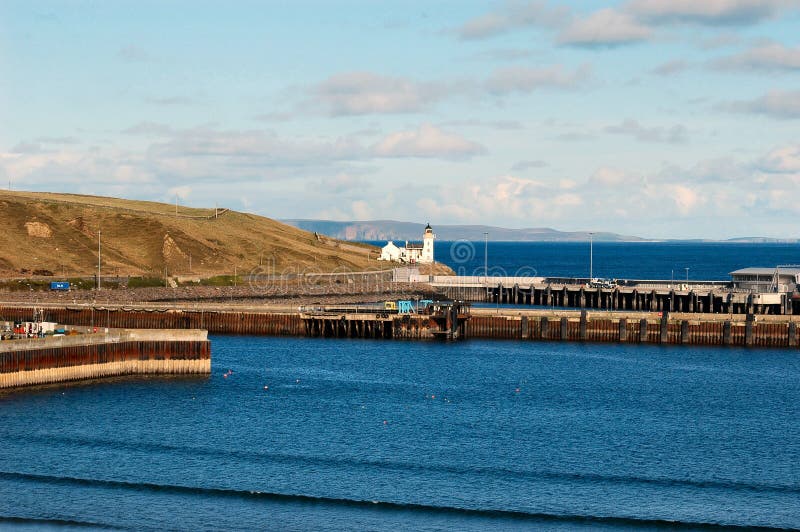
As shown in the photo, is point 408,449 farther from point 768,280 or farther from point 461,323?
point 768,280

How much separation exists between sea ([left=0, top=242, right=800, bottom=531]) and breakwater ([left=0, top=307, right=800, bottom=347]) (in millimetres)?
18321

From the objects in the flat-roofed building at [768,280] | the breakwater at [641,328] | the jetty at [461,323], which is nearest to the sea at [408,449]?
the breakwater at [641,328]

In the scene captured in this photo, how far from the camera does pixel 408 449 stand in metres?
75.2

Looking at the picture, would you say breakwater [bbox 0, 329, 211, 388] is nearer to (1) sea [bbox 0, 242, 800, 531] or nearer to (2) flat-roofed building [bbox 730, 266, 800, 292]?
(1) sea [bbox 0, 242, 800, 531]

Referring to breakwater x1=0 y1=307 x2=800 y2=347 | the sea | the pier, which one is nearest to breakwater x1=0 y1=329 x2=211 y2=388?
the sea

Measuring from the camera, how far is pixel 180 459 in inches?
2800

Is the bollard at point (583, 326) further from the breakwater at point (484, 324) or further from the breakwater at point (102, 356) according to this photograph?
the breakwater at point (102, 356)

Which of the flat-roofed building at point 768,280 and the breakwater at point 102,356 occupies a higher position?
the flat-roofed building at point 768,280

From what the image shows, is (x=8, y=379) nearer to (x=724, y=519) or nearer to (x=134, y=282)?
(x=724, y=519)

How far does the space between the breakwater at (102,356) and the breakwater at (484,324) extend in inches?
1433

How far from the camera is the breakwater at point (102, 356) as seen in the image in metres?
91.1

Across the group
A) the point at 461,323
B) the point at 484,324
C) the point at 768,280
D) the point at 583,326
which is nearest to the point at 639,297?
the point at 768,280

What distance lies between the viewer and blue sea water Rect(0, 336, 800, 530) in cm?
6109

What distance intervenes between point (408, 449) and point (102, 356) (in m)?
37.1
